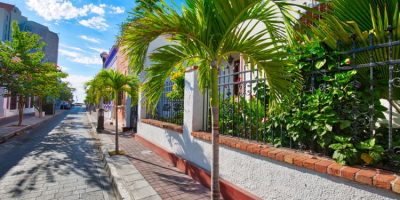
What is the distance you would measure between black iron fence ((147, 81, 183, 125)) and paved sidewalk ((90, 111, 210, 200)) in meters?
1.21

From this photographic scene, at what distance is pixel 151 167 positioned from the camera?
5.79m

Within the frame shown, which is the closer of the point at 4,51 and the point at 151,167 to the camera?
the point at 151,167

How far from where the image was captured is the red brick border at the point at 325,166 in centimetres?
200

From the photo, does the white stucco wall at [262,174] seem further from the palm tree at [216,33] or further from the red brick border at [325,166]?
the palm tree at [216,33]

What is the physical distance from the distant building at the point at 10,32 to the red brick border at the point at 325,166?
15183 millimetres

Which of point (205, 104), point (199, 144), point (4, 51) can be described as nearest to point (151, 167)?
point (199, 144)

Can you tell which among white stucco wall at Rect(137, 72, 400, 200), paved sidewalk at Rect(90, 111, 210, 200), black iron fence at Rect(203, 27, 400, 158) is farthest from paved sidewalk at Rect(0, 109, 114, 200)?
black iron fence at Rect(203, 27, 400, 158)

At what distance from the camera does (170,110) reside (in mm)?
7648

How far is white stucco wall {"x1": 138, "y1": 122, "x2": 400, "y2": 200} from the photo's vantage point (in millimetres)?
2260

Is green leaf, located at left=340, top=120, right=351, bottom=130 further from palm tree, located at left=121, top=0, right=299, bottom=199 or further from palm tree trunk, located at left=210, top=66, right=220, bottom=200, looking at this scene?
palm tree trunk, located at left=210, top=66, right=220, bottom=200

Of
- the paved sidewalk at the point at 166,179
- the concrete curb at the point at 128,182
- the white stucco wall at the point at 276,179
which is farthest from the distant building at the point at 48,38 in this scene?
the white stucco wall at the point at 276,179

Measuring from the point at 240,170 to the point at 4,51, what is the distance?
1378 centimetres

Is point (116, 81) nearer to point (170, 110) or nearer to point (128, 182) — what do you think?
point (170, 110)

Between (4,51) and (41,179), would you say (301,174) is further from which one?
(4,51)
